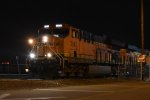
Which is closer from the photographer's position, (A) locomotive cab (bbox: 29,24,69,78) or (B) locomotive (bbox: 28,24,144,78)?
(A) locomotive cab (bbox: 29,24,69,78)

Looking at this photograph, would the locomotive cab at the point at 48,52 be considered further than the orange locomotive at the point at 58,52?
No

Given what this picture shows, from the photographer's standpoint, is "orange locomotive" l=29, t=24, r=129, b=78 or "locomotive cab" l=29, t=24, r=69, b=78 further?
"orange locomotive" l=29, t=24, r=129, b=78

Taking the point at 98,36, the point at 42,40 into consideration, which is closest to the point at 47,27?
the point at 42,40

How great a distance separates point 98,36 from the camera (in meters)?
41.2

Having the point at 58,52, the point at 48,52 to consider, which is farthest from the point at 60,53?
the point at 48,52

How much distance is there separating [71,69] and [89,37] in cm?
519

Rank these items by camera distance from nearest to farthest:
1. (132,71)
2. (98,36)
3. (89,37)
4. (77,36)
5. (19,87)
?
(19,87), (77,36), (89,37), (98,36), (132,71)

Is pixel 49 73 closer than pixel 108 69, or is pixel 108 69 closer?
pixel 49 73

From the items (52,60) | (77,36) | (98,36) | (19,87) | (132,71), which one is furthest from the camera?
(132,71)

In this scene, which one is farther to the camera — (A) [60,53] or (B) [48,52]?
(B) [48,52]

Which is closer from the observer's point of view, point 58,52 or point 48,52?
point 58,52

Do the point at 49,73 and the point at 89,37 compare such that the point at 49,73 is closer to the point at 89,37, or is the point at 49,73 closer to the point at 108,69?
the point at 89,37

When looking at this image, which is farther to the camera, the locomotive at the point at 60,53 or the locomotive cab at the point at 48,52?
the locomotive at the point at 60,53

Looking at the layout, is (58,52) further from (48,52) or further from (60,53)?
(48,52)
